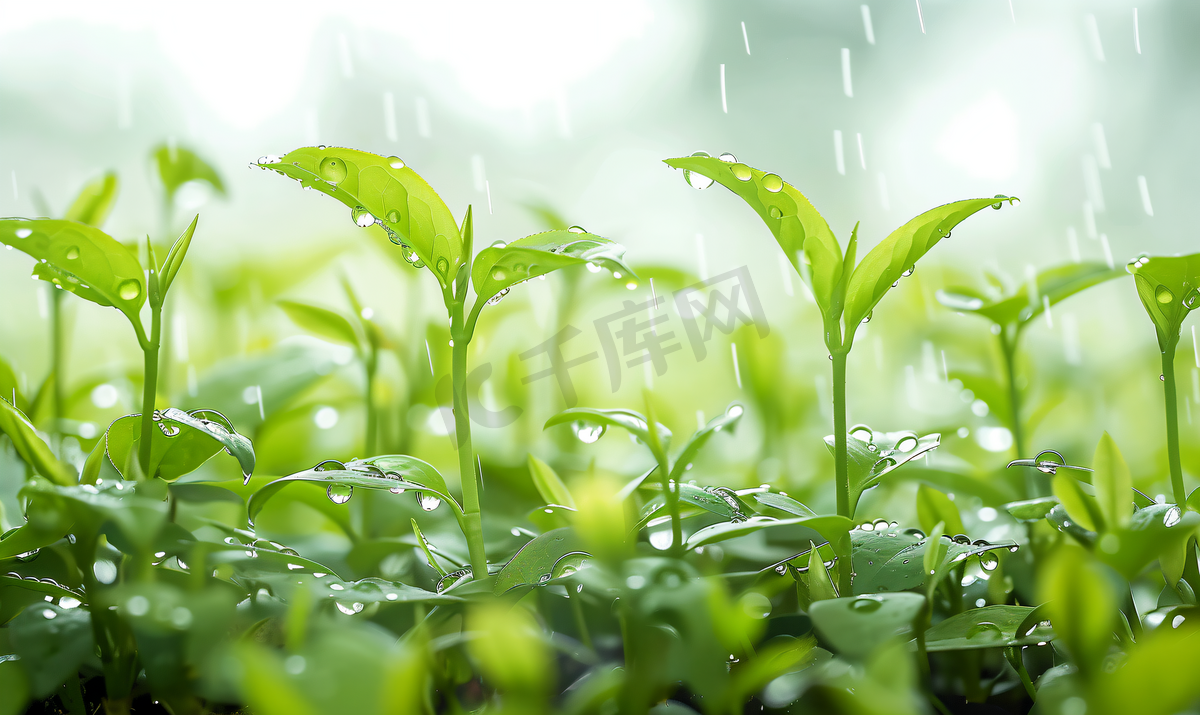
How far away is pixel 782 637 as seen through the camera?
326mm

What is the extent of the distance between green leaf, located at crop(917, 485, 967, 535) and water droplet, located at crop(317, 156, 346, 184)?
0.38m

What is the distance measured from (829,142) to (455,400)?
2287 millimetres

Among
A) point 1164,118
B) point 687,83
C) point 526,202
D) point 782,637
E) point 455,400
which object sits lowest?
point 782,637

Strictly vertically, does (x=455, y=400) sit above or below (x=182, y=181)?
below

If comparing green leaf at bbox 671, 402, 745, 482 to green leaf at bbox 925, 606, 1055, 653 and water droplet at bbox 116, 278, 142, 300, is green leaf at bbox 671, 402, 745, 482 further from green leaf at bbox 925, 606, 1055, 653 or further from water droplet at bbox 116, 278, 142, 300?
water droplet at bbox 116, 278, 142, 300

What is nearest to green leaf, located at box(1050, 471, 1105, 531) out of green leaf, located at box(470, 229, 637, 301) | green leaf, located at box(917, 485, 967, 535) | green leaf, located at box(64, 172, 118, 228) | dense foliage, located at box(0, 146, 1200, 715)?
dense foliage, located at box(0, 146, 1200, 715)

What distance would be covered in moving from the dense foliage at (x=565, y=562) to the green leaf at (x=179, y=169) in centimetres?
14

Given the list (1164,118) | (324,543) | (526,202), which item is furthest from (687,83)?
(324,543)

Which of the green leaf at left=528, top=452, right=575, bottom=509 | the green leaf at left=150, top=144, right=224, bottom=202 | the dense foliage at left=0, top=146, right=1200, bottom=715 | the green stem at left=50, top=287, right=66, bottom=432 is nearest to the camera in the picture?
the dense foliage at left=0, top=146, right=1200, bottom=715

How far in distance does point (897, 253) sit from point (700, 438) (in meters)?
0.14

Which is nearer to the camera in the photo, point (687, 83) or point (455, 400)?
point (455, 400)

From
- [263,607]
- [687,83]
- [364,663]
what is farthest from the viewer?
[687,83]

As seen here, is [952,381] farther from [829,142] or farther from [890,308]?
[829,142]

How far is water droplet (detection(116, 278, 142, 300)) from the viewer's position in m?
0.33
